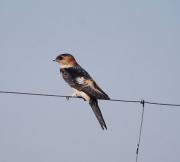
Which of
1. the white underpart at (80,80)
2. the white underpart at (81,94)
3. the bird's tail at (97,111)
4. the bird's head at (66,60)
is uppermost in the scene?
the bird's head at (66,60)

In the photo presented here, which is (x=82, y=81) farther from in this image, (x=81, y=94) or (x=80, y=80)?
(x=81, y=94)

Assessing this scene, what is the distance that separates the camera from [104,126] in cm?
1115

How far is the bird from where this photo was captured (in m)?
11.4

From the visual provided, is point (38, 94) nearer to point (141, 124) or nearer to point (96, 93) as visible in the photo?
point (141, 124)

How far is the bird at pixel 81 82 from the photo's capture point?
37.5 feet

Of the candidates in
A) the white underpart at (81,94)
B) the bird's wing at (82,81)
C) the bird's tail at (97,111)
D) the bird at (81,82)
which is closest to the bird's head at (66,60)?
the bird at (81,82)

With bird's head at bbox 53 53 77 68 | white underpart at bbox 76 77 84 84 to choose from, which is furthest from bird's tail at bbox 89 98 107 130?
bird's head at bbox 53 53 77 68

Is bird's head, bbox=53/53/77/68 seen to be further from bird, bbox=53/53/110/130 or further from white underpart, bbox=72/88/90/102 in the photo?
white underpart, bbox=72/88/90/102

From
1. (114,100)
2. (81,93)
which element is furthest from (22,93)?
(81,93)

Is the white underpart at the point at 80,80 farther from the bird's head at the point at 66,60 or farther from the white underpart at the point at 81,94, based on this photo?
the bird's head at the point at 66,60

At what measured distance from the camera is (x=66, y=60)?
558 inches

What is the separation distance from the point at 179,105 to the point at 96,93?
9.19 ft

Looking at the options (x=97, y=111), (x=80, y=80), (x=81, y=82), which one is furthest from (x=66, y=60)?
(x=97, y=111)

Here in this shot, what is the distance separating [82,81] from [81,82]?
0.11ft
